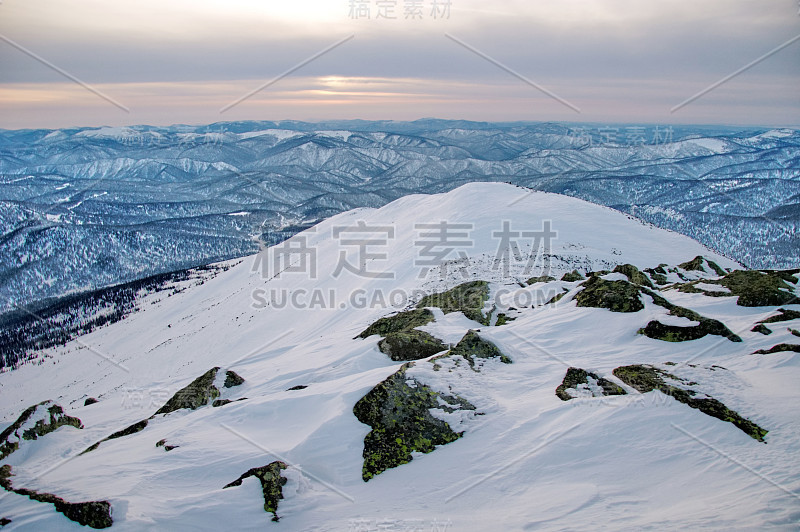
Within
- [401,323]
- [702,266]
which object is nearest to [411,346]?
[401,323]

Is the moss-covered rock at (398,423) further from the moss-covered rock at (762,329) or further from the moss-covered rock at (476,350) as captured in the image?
the moss-covered rock at (762,329)

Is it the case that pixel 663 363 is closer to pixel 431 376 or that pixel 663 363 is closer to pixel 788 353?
pixel 788 353

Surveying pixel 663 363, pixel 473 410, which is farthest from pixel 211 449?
pixel 663 363

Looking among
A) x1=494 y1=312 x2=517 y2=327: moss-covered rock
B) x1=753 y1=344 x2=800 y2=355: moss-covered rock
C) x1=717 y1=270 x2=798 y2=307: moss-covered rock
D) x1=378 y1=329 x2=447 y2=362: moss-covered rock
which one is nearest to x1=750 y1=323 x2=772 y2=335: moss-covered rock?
x1=753 y1=344 x2=800 y2=355: moss-covered rock

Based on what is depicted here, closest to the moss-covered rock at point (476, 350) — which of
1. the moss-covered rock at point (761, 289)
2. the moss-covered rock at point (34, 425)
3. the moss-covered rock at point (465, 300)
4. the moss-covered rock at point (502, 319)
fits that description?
the moss-covered rock at point (502, 319)

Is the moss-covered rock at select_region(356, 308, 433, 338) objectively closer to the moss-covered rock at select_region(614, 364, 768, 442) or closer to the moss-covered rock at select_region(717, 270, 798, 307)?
the moss-covered rock at select_region(614, 364, 768, 442)

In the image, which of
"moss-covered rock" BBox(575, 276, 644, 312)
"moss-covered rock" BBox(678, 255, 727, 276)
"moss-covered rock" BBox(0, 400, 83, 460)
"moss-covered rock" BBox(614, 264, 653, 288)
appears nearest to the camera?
"moss-covered rock" BBox(0, 400, 83, 460)
